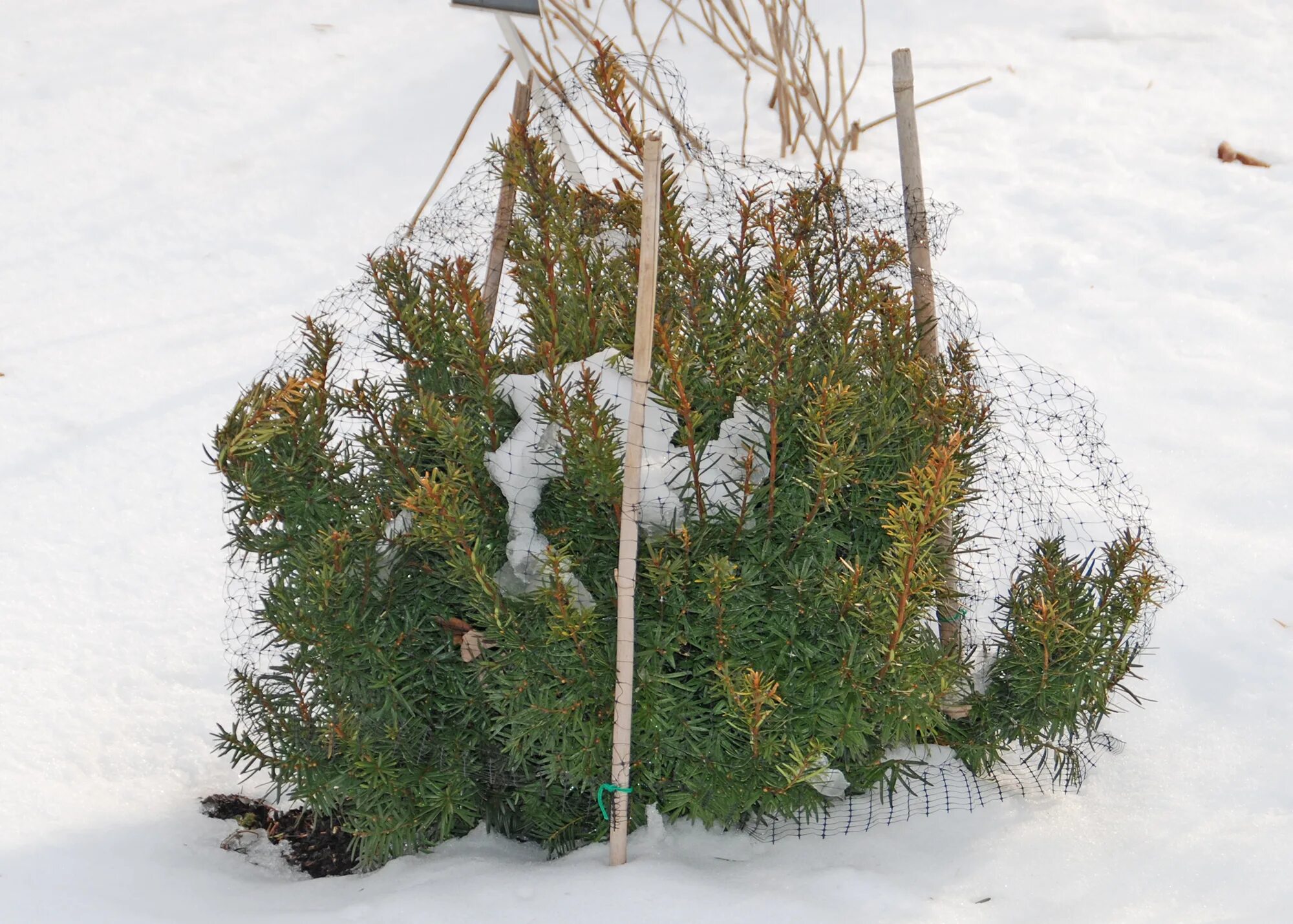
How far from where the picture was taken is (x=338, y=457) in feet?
6.04

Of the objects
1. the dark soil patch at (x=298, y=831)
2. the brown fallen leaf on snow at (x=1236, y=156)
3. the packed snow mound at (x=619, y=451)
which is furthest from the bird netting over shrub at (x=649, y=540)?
the brown fallen leaf on snow at (x=1236, y=156)

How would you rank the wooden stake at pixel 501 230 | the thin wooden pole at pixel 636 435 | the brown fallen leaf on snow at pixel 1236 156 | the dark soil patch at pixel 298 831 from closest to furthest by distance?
1. the thin wooden pole at pixel 636 435
2. the wooden stake at pixel 501 230
3. the dark soil patch at pixel 298 831
4. the brown fallen leaf on snow at pixel 1236 156

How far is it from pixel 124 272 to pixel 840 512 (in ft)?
12.0

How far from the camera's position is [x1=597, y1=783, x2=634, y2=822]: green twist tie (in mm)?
1734

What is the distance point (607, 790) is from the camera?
1.77 meters

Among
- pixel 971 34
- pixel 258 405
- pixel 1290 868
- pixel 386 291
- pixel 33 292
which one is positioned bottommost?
pixel 1290 868

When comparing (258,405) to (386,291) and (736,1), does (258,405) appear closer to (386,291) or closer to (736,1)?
(386,291)

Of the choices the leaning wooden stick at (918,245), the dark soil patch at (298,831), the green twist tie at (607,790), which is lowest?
the dark soil patch at (298,831)

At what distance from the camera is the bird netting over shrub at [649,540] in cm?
161

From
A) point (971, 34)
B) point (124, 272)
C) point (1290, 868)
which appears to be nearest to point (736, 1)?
point (971, 34)

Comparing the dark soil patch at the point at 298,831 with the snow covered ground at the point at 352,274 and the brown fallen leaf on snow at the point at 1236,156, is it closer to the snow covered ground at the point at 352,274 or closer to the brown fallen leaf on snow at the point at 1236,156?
the snow covered ground at the point at 352,274

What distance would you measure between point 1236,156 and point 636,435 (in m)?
3.86

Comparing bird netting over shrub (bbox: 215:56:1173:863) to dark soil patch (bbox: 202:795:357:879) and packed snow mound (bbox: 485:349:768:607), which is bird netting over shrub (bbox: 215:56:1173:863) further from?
dark soil patch (bbox: 202:795:357:879)

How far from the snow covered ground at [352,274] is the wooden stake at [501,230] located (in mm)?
967
